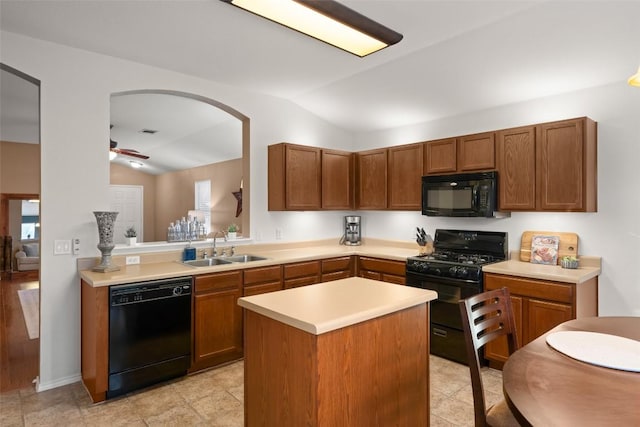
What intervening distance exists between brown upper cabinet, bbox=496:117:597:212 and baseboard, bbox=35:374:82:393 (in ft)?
13.3

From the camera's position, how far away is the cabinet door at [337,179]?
4586mm

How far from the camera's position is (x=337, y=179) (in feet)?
15.5

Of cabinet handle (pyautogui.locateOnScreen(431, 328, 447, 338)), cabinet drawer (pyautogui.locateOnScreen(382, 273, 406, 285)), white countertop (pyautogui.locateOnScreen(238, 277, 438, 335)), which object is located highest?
white countertop (pyautogui.locateOnScreen(238, 277, 438, 335))

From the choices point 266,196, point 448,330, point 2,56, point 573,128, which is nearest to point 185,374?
point 266,196

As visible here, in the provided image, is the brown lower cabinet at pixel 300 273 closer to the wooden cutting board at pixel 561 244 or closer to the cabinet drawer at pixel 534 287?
the cabinet drawer at pixel 534 287

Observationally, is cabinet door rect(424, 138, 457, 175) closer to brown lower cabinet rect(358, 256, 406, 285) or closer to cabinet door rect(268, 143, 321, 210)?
brown lower cabinet rect(358, 256, 406, 285)

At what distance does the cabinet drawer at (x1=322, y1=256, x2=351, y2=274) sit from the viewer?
410 centimetres

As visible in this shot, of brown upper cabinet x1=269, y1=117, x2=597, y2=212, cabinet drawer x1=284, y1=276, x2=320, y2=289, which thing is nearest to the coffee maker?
brown upper cabinet x1=269, y1=117, x2=597, y2=212

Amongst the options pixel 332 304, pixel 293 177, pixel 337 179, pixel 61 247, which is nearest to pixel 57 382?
pixel 61 247

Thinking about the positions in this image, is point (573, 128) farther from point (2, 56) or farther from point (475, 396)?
point (2, 56)

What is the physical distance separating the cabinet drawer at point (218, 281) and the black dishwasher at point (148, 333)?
0.10m

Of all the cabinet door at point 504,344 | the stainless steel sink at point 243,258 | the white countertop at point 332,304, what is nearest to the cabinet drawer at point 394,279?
the cabinet door at point 504,344

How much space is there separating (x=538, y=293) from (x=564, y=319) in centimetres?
25

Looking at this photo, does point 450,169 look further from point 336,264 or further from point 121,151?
point 121,151
